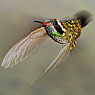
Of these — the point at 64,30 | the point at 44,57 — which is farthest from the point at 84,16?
the point at 44,57

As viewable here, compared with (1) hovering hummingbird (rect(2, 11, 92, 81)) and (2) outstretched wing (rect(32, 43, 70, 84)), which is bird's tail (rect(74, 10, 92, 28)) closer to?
(1) hovering hummingbird (rect(2, 11, 92, 81))

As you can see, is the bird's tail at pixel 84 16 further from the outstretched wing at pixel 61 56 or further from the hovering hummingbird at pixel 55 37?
the outstretched wing at pixel 61 56

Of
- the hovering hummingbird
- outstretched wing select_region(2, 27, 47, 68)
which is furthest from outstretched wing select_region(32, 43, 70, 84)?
outstretched wing select_region(2, 27, 47, 68)

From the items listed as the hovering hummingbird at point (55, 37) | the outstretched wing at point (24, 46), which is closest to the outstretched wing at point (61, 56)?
the hovering hummingbird at point (55, 37)

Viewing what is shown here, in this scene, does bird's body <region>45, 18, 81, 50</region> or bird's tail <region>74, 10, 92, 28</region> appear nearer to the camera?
bird's body <region>45, 18, 81, 50</region>

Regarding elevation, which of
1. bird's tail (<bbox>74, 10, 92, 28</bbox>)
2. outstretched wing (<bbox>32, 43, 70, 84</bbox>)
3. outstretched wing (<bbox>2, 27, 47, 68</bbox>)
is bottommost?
outstretched wing (<bbox>32, 43, 70, 84</bbox>)

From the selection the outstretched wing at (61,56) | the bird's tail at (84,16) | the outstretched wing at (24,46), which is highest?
the outstretched wing at (24,46)

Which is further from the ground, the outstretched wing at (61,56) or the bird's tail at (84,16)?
the bird's tail at (84,16)
